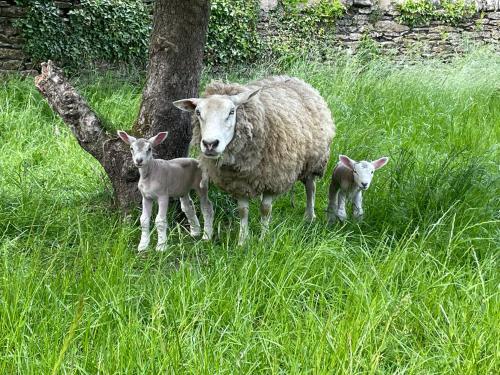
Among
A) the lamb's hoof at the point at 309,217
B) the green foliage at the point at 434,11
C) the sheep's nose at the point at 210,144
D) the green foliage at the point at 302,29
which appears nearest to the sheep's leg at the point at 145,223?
the sheep's nose at the point at 210,144

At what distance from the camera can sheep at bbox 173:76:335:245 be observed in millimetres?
4055

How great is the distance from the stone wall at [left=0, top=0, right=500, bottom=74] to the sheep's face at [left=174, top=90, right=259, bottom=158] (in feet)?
28.5

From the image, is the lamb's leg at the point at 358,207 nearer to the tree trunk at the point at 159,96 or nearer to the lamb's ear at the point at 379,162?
the lamb's ear at the point at 379,162

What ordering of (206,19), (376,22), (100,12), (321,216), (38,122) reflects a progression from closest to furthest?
(206,19), (321,216), (38,122), (100,12), (376,22)

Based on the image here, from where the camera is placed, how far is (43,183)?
563 cm

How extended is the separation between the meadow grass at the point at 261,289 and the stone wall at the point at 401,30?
7.59 meters

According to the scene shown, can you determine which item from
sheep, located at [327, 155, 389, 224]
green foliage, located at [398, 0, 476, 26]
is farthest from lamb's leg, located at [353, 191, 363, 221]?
green foliage, located at [398, 0, 476, 26]

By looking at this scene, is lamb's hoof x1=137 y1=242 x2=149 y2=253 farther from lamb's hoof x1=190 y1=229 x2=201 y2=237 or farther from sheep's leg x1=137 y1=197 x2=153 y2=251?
lamb's hoof x1=190 y1=229 x2=201 y2=237

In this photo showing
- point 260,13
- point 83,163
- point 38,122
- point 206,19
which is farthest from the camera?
point 260,13

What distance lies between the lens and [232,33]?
12.1 meters

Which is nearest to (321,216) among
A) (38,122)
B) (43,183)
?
(43,183)

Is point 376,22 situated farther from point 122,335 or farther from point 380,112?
point 122,335

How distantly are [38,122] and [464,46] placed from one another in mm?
9629

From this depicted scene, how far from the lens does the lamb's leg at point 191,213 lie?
15.5 feet
